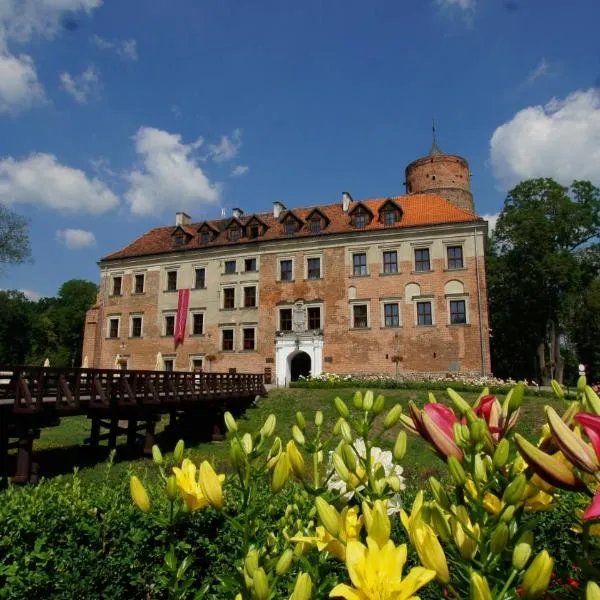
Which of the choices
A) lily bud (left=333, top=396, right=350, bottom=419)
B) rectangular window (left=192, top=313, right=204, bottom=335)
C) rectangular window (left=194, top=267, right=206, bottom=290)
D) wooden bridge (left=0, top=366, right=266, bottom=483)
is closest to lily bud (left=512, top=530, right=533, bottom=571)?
lily bud (left=333, top=396, right=350, bottom=419)

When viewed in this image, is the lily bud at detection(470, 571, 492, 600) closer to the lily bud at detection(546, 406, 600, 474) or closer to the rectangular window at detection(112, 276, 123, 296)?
the lily bud at detection(546, 406, 600, 474)

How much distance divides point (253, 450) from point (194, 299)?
116 feet

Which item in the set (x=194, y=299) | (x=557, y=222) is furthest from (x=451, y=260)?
(x=194, y=299)

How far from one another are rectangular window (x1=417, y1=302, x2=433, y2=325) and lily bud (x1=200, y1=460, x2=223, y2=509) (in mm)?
29802

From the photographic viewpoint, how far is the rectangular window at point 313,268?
33.8m

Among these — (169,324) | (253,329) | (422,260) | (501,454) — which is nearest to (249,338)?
(253,329)

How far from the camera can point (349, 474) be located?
65.6 inches

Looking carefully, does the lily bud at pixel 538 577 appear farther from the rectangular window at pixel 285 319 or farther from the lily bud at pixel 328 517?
the rectangular window at pixel 285 319

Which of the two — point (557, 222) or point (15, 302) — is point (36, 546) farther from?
point (15, 302)

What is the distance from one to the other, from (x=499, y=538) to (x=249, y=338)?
110 ft

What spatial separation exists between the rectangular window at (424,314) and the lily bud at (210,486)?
29802 mm

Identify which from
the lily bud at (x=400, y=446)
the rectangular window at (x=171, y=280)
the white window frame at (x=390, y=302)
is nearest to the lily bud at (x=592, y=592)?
the lily bud at (x=400, y=446)

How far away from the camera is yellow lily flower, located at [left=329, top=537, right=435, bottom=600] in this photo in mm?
1170

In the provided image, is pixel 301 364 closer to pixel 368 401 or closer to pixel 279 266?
pixel 279 266
